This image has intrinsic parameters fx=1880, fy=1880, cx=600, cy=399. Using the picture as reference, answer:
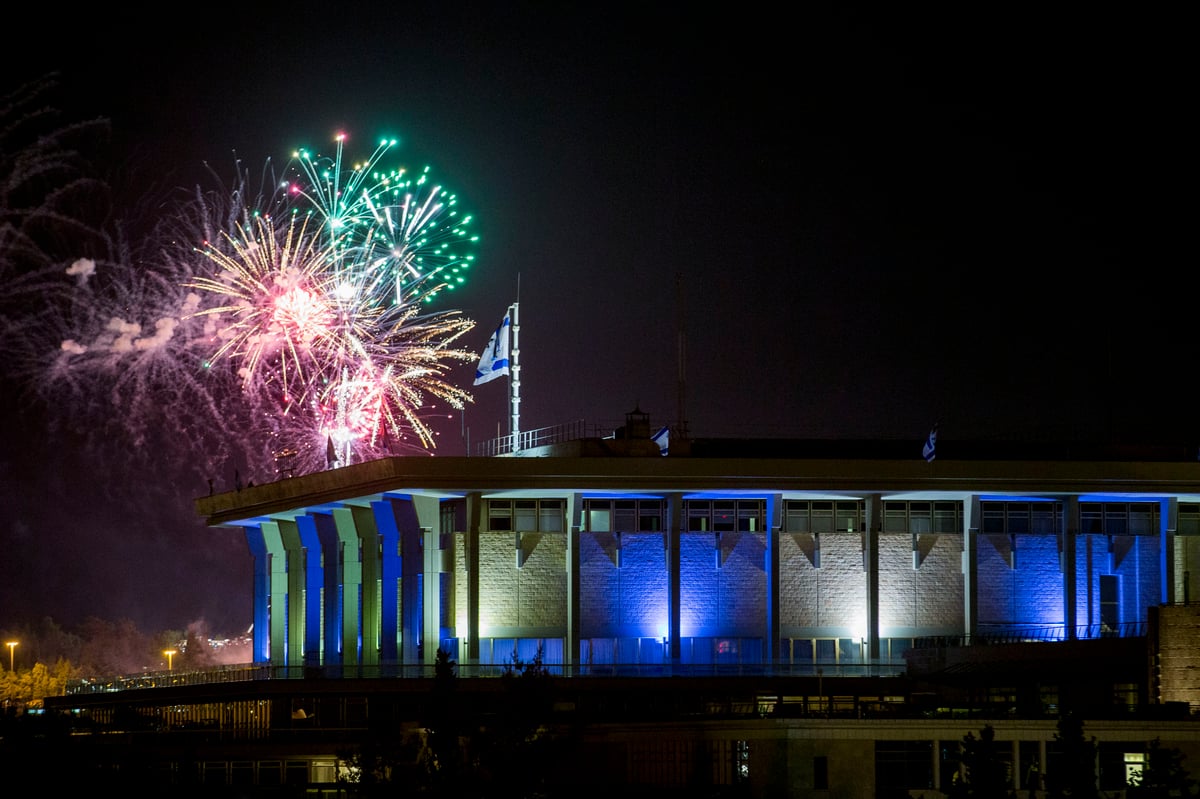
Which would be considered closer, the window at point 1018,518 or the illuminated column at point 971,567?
the illuminated column at point 971,567

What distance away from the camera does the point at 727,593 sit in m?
83.4

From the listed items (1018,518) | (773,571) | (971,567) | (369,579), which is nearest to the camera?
(773,571)

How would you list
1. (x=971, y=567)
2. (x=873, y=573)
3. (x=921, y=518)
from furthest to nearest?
1. (x=921, y=518)
2. (x=971, y=567)
3. (x=873, y=573)

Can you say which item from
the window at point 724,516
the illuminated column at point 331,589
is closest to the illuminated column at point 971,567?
the window at point 724,516

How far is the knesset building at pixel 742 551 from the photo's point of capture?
265 ft

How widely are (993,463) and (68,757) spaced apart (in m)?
40.7

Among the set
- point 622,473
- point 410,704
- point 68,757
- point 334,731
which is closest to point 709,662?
point 622,473

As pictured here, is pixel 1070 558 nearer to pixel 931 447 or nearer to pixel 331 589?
pixel 931 447

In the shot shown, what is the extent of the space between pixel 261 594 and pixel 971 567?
1585 inches

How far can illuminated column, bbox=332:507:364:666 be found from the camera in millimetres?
86625

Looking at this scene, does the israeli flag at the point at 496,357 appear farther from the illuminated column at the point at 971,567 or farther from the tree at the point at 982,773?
the tree at the point at 982,773

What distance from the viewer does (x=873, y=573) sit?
272 feet

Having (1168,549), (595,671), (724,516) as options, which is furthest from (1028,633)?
(595,671)

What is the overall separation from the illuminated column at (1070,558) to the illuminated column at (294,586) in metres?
37.4
